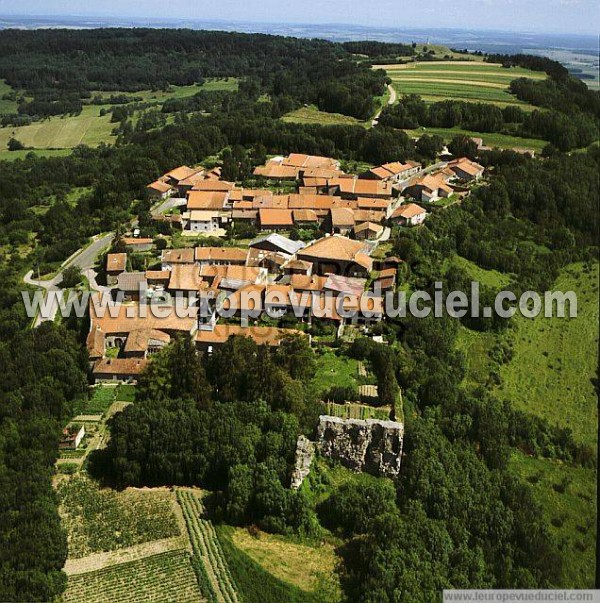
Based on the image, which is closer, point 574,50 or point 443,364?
point 443,364

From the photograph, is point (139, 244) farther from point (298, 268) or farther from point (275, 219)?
point (298, 268)

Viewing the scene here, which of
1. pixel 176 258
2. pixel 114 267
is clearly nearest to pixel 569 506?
pixel 176 258

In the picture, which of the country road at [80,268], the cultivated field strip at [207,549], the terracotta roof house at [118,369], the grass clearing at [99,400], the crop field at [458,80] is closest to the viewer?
the cultivated field strip at [207,549]

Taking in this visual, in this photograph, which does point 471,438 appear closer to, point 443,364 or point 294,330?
point 443,364

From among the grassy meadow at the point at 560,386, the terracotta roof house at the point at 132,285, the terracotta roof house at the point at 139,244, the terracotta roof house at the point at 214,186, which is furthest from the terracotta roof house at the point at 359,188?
the terracotta roof house at the point at 132,285

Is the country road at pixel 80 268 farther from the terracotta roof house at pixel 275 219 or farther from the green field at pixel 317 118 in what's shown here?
the green field at pixel 317 118

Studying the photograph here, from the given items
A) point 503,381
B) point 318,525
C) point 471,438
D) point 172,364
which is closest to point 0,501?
point 172,364
